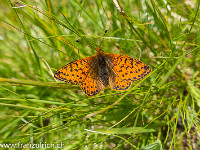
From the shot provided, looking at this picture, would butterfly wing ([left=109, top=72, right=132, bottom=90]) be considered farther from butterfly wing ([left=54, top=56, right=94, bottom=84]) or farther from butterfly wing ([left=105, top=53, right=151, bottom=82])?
butterfly wing ([left=54, top=56, right=94, bottom=84])

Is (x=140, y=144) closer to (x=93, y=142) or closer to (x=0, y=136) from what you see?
(x=93, y=142)

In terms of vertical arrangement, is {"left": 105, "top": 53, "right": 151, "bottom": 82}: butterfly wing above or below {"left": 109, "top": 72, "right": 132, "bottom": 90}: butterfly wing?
above

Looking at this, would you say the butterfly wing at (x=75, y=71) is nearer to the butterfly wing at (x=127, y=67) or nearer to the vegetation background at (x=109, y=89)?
the vegetation background at (x=109, y=89)

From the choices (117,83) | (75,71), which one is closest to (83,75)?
(75,71)

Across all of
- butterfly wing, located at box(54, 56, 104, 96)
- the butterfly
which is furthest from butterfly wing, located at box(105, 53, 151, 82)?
butterfly wing, located at box(54, 56, 104, 96)

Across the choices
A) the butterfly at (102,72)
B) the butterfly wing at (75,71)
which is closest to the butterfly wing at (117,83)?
the butterfly at (102,72)

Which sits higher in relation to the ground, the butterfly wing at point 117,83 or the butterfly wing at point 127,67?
the butterfly wing at point 127,67

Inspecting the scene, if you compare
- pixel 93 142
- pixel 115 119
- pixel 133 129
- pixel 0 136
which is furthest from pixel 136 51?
pixel 0 136

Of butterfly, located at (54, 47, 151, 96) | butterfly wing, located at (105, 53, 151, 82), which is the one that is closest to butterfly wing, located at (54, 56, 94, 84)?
butterfly, located at (54, 47, 151, 96)
